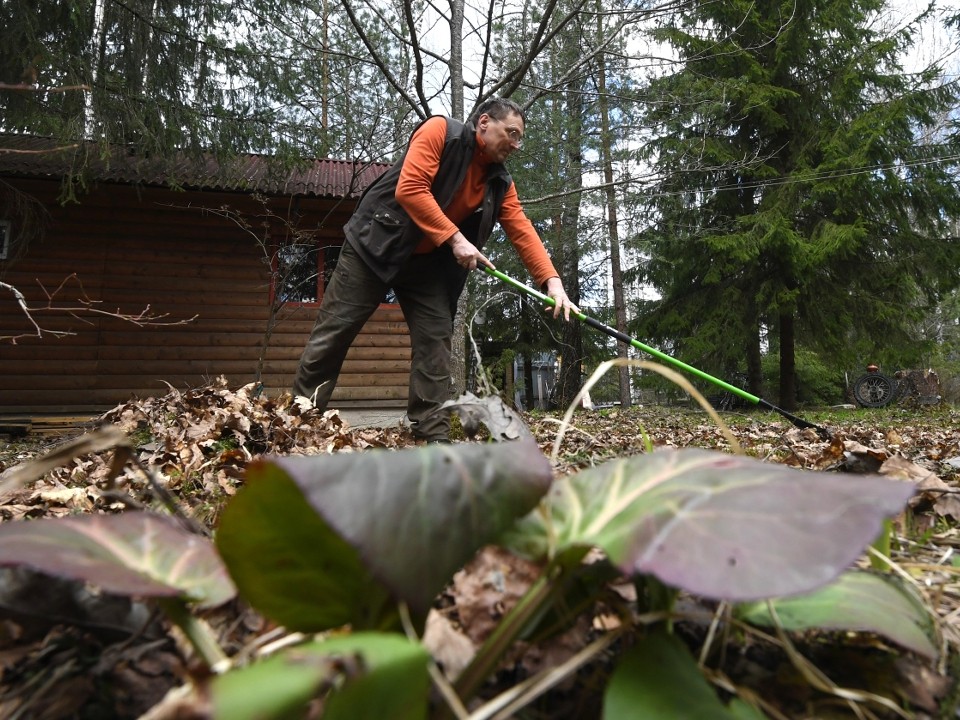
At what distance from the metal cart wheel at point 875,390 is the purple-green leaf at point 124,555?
17.1 meters

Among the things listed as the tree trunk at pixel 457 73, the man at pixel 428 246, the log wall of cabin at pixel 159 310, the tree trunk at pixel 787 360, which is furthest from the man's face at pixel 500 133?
the tree trunk at pixel 787 360

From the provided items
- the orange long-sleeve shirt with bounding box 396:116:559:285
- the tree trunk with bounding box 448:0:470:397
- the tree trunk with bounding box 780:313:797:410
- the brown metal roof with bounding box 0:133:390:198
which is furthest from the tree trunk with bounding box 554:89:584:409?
the orange long-sleeve shirt with bounding box 396:116:559:285

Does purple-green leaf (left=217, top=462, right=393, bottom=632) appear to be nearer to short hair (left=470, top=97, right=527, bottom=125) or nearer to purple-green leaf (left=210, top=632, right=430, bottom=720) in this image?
purple-green leaf (left=210, top=632, right=430, bottom=720)

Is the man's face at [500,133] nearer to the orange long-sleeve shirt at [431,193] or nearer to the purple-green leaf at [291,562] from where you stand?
the orange long-sleeve shirt at [431,193]

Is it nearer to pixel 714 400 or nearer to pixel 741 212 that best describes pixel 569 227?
pixel 741 212

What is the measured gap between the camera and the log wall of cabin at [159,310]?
10094mm

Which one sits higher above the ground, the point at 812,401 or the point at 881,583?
the point at 881,583

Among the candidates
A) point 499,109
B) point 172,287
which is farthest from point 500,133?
point 172,287

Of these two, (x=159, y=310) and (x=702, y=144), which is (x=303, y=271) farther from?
(x=702, y=144)

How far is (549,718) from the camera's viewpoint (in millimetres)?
573

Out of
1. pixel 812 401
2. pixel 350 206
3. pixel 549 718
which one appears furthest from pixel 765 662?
pixel 812 401

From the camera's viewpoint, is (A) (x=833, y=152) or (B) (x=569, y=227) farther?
(B) (x=569, y=227)

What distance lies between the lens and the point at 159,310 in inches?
425

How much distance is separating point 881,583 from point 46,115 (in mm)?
9215
